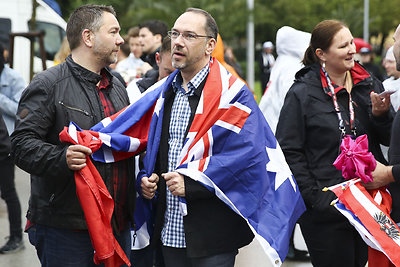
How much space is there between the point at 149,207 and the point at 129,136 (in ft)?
1.44

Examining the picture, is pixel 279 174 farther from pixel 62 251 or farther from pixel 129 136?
pixel 62 251

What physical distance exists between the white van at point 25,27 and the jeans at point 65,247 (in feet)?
36.3

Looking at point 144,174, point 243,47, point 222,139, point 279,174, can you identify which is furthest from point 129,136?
point 243,47

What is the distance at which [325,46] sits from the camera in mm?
4461

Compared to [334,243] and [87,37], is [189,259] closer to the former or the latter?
[334,243]

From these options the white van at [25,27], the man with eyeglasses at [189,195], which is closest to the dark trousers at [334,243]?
the man with eyeglasses at [189,195]

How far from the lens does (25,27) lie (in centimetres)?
1496

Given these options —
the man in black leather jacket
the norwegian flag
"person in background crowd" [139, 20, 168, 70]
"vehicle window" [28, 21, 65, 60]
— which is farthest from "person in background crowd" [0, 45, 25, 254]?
"vehicle window" [28, 21, 65, 60]

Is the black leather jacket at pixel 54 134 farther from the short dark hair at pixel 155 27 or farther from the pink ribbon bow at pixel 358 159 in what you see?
the short dark hair at pixel 155 27

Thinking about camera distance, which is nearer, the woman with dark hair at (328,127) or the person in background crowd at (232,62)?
the woman with dark hair at (328,127)

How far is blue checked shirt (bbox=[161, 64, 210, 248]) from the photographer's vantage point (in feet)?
12.0

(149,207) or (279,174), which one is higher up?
(279,174)

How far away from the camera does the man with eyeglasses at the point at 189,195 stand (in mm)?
3557

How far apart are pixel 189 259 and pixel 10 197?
3462 mm
